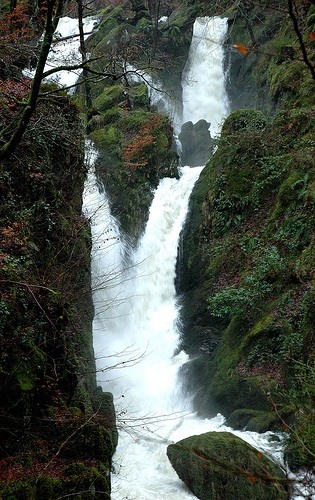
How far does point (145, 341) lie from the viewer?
1241cm

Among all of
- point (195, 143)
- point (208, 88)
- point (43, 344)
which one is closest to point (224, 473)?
point (43, 344)

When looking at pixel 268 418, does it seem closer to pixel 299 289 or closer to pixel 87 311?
pixel 299 289

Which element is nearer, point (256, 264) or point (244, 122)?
point (256, 264)

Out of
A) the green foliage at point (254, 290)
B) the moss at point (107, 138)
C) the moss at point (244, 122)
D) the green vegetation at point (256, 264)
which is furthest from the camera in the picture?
the moss at point (107, 138)

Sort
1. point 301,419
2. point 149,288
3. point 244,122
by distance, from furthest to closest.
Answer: point 244,122
point 149,288
point 301,419

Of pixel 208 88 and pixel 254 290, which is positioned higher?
pixel 208 88

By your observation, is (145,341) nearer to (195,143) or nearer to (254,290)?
(254,290)

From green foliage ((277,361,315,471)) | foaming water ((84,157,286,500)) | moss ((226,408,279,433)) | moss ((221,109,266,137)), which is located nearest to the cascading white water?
foaming water ((84,157,286,500))

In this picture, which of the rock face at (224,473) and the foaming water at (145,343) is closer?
the rock face at (224,473)

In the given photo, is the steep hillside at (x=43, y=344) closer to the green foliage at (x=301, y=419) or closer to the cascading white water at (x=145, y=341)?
the cascading white water at (x=145, y=341)

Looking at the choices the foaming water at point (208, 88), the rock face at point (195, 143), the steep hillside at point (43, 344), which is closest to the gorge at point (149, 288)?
the steep hillside at point (43, 344)

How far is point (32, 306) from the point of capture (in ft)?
19.7

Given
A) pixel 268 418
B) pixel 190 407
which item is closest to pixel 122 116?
pixel 190 407

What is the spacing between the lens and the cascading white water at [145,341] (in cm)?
763
